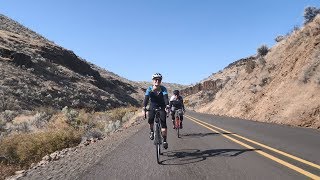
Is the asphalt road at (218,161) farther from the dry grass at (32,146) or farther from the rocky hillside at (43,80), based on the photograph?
the rocky hillside at (43,80)

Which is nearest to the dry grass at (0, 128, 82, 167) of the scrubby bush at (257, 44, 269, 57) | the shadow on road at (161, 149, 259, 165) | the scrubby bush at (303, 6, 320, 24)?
the shadow on road at (161, 149, 259, 165)

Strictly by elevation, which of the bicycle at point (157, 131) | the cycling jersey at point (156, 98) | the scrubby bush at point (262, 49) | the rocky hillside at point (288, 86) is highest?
the scrubby bush at point (262, 49)

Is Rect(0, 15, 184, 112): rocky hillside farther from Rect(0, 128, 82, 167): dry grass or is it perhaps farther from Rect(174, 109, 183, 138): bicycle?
Rect(174, 109, 183, 138): bicycle

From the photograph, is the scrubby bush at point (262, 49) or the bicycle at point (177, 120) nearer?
the bicycle at point (177, 120)

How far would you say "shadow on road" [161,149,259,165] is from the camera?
33.6ft

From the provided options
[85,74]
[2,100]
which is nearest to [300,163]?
[2,100]

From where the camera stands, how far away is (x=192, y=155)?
11.1 meters

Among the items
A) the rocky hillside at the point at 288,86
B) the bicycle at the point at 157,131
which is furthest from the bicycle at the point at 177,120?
the rocky hillside at the point at 288,86

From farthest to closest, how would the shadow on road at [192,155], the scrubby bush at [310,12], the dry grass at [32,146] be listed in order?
the scrubby bush at [310,12] → the dry grass at [32,146] → the shadow on road at [192,155]

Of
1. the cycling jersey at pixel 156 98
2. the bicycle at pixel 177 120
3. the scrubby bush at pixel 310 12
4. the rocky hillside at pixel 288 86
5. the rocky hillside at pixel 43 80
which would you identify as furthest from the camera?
the rocky hillside at pixel 43 80

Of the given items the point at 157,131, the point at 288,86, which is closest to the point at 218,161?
the point at 157,131

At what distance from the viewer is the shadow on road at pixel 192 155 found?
33.6ft

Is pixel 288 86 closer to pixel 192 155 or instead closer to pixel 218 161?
pixel 192 155

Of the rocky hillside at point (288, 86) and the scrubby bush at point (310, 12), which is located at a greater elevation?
the scrubby bush at point (310, 12)
